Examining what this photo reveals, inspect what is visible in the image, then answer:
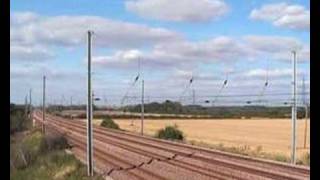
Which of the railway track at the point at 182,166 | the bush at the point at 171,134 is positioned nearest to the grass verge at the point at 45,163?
the railway track at the point at 182,166

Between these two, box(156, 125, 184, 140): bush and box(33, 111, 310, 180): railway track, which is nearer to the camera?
box(33, 111, 310, 180): railway track

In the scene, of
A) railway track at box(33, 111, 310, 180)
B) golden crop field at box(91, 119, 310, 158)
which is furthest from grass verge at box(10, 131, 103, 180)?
golden crop field at box(91, 119, 310, 158)

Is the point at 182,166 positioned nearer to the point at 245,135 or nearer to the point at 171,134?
the point at 171,134

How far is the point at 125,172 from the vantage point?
29391mm

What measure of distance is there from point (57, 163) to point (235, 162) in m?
12.5

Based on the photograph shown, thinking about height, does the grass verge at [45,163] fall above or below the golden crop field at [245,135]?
above

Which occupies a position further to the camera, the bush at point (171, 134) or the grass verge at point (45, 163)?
the bush at point (171, 134)

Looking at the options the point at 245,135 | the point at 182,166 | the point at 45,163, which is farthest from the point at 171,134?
the point at 182,166

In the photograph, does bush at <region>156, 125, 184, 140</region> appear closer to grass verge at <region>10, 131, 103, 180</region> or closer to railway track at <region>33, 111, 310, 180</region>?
grass verge at <region>10, 131, 103, 180</region>

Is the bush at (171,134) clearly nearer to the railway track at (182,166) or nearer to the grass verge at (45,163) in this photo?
the grass verge at (45,163)

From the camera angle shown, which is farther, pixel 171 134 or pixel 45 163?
pixel 171 134

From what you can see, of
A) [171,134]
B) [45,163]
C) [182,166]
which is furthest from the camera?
[171,134]
